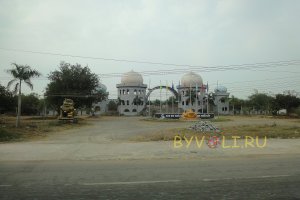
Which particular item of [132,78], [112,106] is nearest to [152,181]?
[132,78]

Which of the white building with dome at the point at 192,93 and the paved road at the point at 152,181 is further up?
the white building with dome at the point at 192,93

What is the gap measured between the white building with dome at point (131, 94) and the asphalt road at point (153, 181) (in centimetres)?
10469

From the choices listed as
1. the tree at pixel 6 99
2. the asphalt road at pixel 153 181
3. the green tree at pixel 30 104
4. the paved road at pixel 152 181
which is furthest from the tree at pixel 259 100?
the asphalt road at pixel 153 181

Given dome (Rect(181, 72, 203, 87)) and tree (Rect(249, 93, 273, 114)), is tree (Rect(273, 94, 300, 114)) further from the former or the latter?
dome (Rect(181, 72, 203, 87))

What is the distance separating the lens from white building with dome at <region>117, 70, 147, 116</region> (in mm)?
116688

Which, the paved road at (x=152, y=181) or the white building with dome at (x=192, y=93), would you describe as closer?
the paved road at (x=152, y=181)

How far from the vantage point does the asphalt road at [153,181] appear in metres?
7.42

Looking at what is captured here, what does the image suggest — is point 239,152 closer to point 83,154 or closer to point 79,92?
point 83,154

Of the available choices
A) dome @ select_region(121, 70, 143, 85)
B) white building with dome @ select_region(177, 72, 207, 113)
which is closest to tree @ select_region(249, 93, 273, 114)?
white building with dome @ select_region(177, 72, 207, 113)

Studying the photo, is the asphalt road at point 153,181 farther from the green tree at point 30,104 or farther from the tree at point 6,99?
the green tree at point 30,104

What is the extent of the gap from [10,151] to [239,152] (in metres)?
10.6

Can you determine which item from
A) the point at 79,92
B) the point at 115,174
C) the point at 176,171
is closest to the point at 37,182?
the point at 115,174

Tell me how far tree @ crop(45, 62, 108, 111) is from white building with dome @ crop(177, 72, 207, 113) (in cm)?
4903

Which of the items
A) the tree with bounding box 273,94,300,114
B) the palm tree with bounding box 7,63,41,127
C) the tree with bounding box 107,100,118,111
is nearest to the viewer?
the palm tree with bounding box 7,63,41,127
